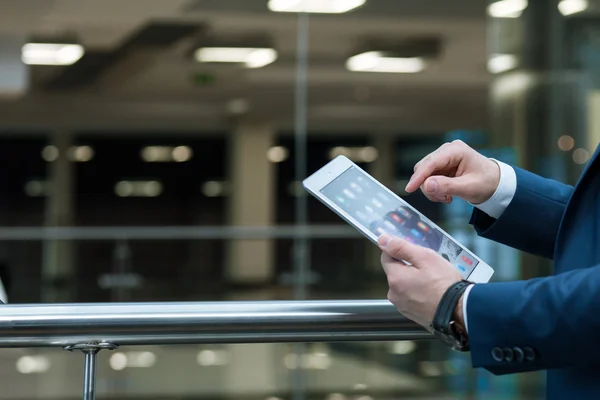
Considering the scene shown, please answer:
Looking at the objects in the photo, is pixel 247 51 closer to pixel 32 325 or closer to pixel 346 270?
pixel 346 270

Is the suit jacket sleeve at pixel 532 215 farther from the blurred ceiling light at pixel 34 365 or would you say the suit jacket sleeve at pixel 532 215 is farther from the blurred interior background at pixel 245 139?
the blurred ceiling light at pixel 34 365

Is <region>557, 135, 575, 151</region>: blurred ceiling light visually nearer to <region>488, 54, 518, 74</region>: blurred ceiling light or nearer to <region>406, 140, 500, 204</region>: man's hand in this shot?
<region>488, 54, 518, 74</region>: blurred ceiling light

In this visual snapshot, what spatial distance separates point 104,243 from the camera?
6.96 m

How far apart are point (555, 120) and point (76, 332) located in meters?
6.10

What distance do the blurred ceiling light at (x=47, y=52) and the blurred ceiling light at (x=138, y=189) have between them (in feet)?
3.26

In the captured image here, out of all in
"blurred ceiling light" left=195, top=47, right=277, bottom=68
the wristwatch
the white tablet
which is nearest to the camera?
→ the wristwatch

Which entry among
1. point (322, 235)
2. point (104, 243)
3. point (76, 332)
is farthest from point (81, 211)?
point (76, 332)

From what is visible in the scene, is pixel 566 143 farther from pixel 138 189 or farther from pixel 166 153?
pixel 138 189

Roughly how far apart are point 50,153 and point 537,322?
A: 6.22 metres

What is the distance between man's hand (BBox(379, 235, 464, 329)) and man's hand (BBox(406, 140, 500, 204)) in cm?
20

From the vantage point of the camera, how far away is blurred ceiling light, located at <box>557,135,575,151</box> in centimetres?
705

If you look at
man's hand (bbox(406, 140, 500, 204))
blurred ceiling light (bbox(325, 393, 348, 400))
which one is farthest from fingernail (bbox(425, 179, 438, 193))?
blurred ceiling light (bbox(325, 393, 348, 400))

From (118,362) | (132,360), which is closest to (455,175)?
(132,360)

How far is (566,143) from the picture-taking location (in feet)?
23.2
